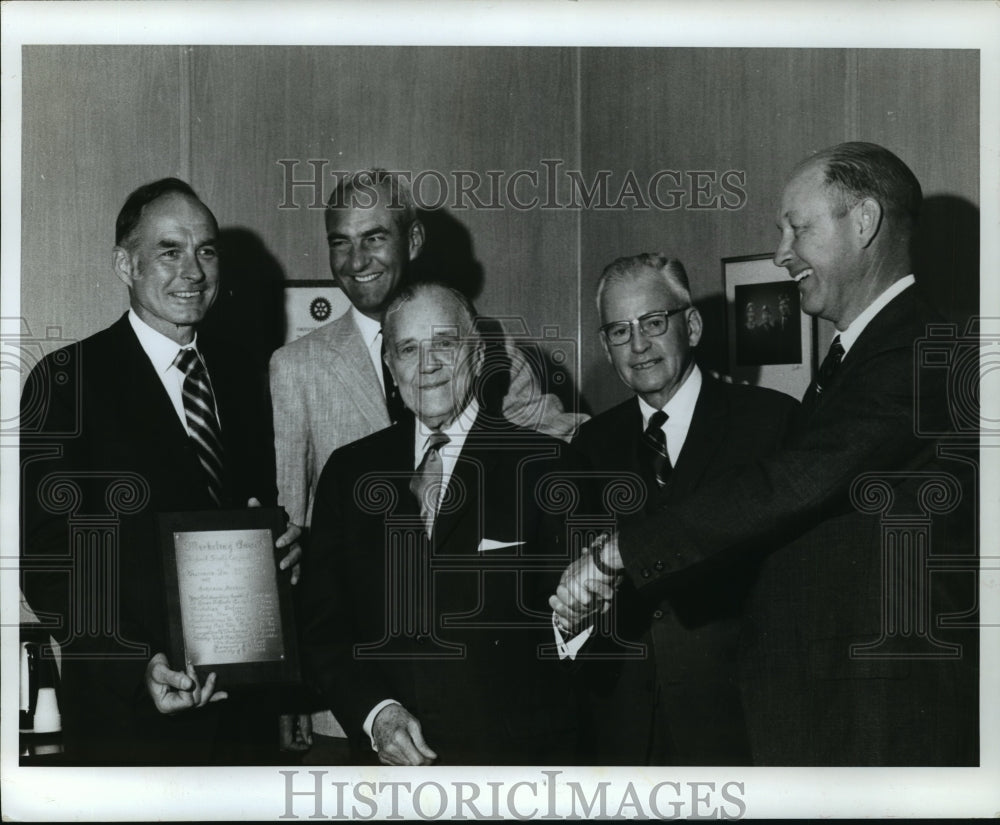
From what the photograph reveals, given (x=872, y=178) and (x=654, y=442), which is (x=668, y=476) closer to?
(x=654, y=442)

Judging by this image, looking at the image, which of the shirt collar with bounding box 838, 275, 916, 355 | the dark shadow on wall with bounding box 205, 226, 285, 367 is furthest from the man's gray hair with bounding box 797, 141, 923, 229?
the dark shadow on wall with bounding box 205, 226, 285, 367

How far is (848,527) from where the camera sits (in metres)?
2.51

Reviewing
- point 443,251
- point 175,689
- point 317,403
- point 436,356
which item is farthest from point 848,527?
point 175,689

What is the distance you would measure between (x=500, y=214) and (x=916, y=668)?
1.42 m

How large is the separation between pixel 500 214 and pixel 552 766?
128 centimetres

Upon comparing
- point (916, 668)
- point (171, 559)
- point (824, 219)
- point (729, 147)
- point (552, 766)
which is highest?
point (729, 147)

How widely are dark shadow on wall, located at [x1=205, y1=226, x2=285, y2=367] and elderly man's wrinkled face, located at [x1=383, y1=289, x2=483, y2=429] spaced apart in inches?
11.3

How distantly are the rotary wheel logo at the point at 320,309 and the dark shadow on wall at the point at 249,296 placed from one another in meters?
0.07

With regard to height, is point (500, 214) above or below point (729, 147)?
below

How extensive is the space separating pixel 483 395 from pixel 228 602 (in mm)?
748

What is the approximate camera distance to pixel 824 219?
2.53 meters

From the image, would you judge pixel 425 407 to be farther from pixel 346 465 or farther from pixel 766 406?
pixel 766 406

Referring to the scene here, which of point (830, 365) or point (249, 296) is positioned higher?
point (249, 296)

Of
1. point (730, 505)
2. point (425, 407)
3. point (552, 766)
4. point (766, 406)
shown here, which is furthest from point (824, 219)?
point (552, 766)
